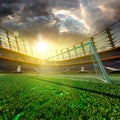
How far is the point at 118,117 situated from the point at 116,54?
11486 mm

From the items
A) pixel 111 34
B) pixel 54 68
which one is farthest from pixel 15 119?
pixel 54 68

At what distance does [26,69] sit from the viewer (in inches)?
771

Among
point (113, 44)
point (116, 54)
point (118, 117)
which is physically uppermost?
point (113, 44)

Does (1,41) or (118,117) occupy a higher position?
(1,41)

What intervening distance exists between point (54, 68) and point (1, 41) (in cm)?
1301

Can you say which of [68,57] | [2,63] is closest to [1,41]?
Answer: [2,63]

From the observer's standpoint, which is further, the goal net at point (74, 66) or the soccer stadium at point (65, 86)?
the goal net at point (74, 66)

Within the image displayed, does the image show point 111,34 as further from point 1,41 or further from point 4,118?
point 1,41

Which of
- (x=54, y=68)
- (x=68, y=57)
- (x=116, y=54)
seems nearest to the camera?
(x=116, y=54)

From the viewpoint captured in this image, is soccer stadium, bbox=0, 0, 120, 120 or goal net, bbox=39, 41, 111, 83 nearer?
soccer stadium, bbox=0, 0, 120, 120

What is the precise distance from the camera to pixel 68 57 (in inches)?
878

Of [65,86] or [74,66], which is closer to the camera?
[65,86]

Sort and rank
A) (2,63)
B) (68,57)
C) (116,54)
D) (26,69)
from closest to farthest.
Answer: (116,54), (2,63), (26,69), (68,57)

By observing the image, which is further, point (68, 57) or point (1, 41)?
point (68, 57)
